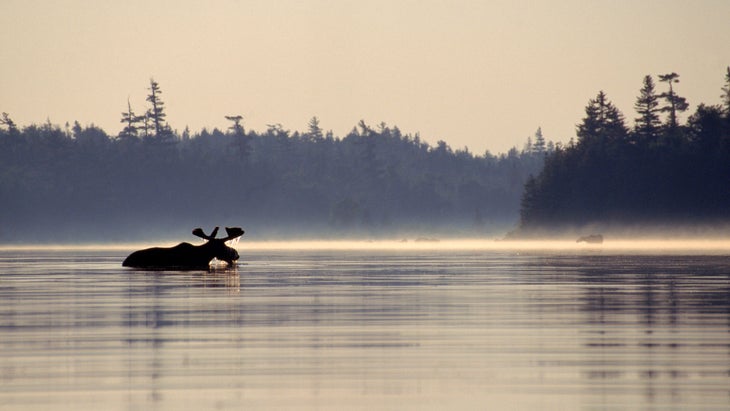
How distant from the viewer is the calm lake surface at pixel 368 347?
1853 cm

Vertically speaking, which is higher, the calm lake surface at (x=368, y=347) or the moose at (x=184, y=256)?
the moose at (x=184, y=256)

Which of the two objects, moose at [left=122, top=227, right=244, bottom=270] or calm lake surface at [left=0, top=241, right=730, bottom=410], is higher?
moose at [left=122, top=227, right=244, bottom=270]

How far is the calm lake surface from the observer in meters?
18.5

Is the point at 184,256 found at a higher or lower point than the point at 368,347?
higher

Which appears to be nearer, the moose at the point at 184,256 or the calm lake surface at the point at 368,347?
the calm lake surface at the point at 368,347

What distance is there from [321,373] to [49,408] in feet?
13.7

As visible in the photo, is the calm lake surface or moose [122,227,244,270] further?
moose [122,227,244,270]

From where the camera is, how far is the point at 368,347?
2384 centimetres

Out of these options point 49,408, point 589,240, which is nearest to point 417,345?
point 49,408

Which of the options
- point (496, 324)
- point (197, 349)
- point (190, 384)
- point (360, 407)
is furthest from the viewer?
point (496, 324)

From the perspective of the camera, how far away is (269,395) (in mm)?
18688

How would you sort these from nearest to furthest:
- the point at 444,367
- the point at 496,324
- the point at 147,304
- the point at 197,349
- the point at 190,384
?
the point at 190,384
the point at 444,367
the point at 197,349
the point at 496,324
the point at 147,304

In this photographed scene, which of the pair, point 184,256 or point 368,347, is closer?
point 368,347

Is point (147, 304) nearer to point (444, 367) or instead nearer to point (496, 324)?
point (496, 324)
